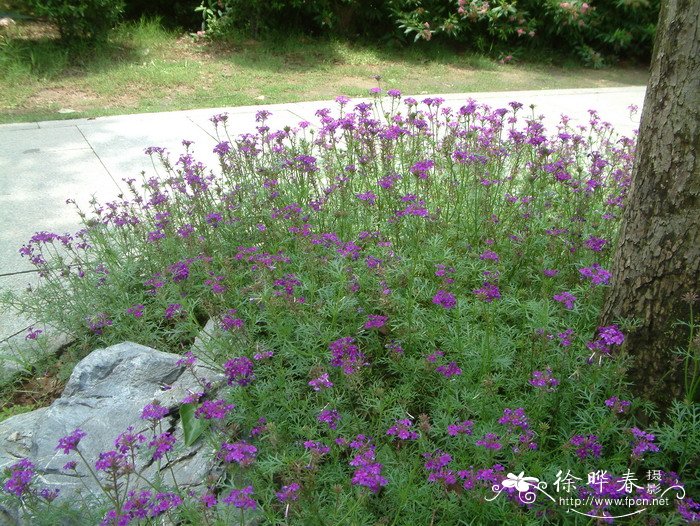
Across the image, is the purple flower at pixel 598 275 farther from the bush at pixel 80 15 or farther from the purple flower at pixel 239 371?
the bush at pixel 80 15

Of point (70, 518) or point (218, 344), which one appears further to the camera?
point (218, 344)

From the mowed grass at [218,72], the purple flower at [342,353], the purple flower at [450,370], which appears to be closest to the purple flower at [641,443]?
the purple flower at [450,370]

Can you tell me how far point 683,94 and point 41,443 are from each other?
10.0 feet

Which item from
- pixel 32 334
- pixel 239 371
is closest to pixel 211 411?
pixel 239 371

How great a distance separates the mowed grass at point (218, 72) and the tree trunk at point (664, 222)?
7116 mm

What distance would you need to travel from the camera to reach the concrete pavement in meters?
4.76

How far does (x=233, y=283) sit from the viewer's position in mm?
3254

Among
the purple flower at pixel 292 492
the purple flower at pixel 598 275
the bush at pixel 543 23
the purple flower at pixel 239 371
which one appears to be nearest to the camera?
the purple flower at pixel 292 492

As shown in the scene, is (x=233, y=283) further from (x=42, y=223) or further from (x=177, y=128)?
(x=177, y=128)

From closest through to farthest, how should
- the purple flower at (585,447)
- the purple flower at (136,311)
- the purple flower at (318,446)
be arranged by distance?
the purple flower at (318,446)
the purple flower at (585,447)
the purple flower at (136,311)

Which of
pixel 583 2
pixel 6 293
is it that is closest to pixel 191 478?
pixel 6 293

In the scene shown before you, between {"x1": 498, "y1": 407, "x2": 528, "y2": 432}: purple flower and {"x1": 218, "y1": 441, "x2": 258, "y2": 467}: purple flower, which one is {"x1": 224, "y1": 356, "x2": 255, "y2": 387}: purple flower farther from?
{"x1": 498, "y1": 407, "x2": 528, "y2": 432}: purple flower

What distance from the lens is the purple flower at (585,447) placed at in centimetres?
225

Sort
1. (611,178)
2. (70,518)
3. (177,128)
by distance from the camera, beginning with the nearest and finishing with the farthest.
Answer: (70,518)
(611,178)
(177,128)
